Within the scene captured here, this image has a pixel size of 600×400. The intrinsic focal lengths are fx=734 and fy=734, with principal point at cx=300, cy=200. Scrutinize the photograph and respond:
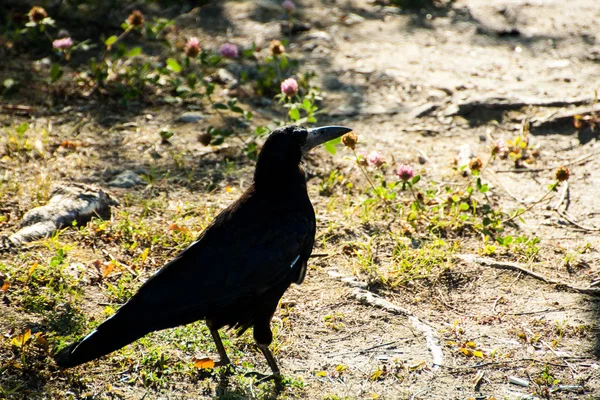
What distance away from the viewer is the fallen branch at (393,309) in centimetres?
380

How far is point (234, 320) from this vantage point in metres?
3.57

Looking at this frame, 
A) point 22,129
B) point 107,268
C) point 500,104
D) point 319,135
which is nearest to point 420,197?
point 319,135

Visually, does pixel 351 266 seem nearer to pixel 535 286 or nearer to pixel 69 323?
pixel 535 286

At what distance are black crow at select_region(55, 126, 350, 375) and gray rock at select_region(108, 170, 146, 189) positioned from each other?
1.60 metres

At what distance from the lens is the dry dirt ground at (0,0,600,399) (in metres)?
3.63

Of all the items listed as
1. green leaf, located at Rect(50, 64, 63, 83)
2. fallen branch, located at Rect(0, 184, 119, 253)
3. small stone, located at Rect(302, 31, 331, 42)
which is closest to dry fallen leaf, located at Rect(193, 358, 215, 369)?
fallen branch, located at Rect(0, 184, 119, 253)

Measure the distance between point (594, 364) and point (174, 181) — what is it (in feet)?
10.1

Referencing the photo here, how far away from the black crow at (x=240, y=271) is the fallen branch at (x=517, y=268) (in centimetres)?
122

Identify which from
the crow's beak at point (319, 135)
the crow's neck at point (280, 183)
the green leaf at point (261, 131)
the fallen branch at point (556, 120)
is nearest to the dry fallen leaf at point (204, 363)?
the crow's neck at point (280, 183)

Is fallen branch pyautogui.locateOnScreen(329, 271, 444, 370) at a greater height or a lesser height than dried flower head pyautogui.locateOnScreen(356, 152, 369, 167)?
lesser

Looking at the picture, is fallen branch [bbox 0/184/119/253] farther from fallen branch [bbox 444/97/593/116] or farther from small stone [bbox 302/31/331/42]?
small stone [bbox 302/31/331/42]

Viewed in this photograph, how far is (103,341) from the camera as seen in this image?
126 inches

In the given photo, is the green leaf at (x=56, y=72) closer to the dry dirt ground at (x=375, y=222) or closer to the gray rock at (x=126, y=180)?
the dry dirt ground at (x=375, y=222)

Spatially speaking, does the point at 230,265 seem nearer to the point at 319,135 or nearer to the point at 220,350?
the point at 220,350
